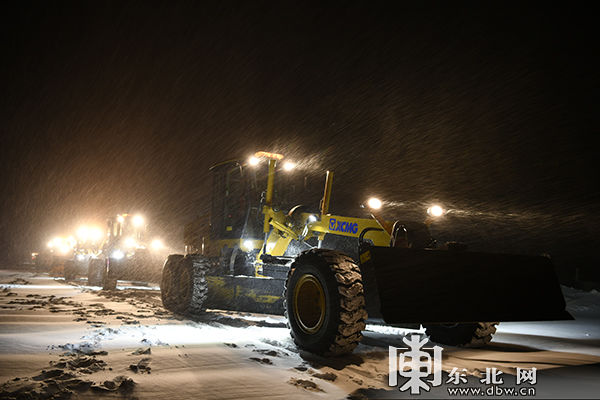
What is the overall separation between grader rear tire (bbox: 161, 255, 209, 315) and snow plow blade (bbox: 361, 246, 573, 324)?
437cm

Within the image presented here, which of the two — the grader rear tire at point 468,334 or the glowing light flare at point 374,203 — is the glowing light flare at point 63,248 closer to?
the glowing light flare at point 374,203

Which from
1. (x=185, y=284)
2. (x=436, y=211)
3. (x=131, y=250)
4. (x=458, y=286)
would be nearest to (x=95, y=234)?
(x=131, y=250)

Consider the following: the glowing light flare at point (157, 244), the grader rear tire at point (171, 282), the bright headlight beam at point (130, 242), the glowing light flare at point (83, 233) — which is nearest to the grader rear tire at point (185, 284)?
the grader rear tire at point (171, 282)

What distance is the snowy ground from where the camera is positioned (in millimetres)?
3650

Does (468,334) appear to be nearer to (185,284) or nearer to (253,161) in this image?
(253,161)

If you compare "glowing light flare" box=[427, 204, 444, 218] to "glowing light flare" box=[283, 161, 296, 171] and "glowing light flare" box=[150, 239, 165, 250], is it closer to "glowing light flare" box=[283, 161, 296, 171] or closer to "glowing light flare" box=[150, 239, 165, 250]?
"glowing light flare" box=[283, 161, 296, 171]

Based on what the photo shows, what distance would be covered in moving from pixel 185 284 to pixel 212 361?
4.29m

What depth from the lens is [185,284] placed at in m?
8.66

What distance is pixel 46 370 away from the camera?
4.01m

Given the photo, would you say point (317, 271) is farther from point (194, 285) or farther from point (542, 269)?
point (194, 285)

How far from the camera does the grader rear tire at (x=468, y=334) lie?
611 centimetres

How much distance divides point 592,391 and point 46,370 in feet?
16.7

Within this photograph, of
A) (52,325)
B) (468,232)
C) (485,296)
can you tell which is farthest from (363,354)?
(468,232)

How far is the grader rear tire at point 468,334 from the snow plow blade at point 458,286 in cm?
82
